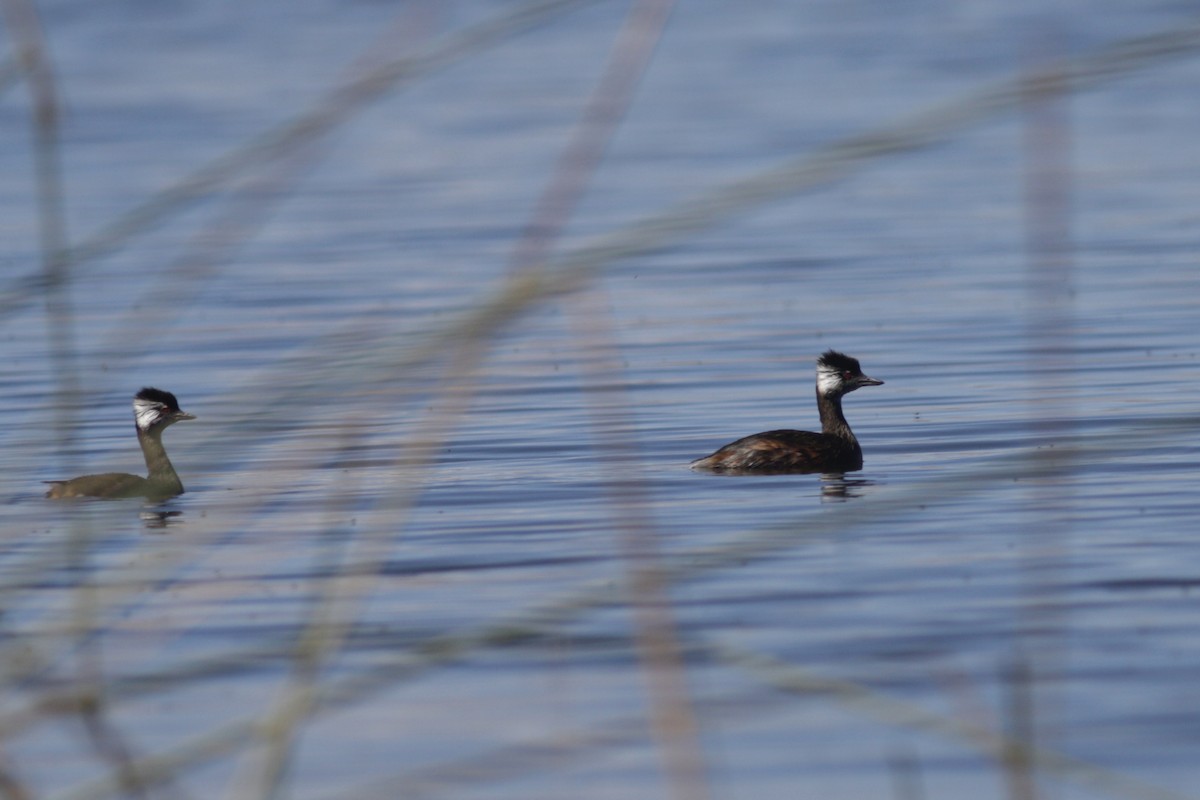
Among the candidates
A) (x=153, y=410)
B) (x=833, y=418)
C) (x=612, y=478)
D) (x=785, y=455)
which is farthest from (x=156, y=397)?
(x=612, y=478)

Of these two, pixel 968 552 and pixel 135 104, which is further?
pixel 135 104

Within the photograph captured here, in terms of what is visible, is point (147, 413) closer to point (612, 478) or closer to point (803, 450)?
point (803, 450)

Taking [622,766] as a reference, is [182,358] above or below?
above

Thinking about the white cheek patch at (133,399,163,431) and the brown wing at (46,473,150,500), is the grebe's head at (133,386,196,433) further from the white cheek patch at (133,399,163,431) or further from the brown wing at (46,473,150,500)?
the brown wing at (46,473,150,500)

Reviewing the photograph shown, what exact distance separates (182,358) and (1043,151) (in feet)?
48.2

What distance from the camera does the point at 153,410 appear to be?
1218 cm

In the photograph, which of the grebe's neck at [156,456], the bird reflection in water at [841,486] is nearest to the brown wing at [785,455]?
the bird reflection in water at [841,486]

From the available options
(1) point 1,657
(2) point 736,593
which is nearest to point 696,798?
(1) point 1,657

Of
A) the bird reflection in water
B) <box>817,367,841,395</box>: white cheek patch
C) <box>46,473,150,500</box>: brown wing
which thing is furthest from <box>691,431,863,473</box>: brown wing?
<box>46,473,150,500</box>: brown wing

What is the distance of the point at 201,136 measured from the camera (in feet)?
127

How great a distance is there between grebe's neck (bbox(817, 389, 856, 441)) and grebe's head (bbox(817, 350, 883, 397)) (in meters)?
0.04

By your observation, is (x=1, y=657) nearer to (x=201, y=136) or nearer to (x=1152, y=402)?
(x=1152, y=402)

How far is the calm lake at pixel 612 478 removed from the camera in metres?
3.00

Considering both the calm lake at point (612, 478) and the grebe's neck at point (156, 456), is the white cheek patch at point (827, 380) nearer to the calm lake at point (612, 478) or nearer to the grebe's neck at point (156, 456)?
the calm lake at point (612, 478)
